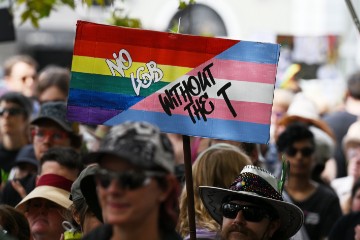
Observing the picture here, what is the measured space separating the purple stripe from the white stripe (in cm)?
29

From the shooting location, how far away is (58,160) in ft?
27.9

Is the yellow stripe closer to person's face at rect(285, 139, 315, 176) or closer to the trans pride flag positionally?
the trans pride flag

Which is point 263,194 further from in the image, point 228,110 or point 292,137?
point 292,137

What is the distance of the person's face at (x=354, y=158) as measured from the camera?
11680 mm

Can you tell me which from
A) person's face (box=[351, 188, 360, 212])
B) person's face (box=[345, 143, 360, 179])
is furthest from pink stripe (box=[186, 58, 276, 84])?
person's face (box=[345, 143, 360, 179])

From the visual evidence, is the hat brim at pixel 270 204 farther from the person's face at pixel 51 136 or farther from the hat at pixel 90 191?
the person's face at pixel 51 136

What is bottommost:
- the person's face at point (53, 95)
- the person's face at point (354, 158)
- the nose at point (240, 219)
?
the person's face at point (354, 158)

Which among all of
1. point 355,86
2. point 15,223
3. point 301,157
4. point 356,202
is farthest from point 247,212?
point 355,86

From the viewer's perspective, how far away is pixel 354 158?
11.9 metres

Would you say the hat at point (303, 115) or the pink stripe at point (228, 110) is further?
the hat at point (303, 115)

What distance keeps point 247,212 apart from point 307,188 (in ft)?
12.4

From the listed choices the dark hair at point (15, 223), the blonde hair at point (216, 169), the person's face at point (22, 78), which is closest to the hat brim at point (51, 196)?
the dark hair at point (15, 223)

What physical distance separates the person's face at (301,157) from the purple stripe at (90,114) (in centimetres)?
405

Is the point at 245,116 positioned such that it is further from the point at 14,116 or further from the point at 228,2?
the point at 228,2
